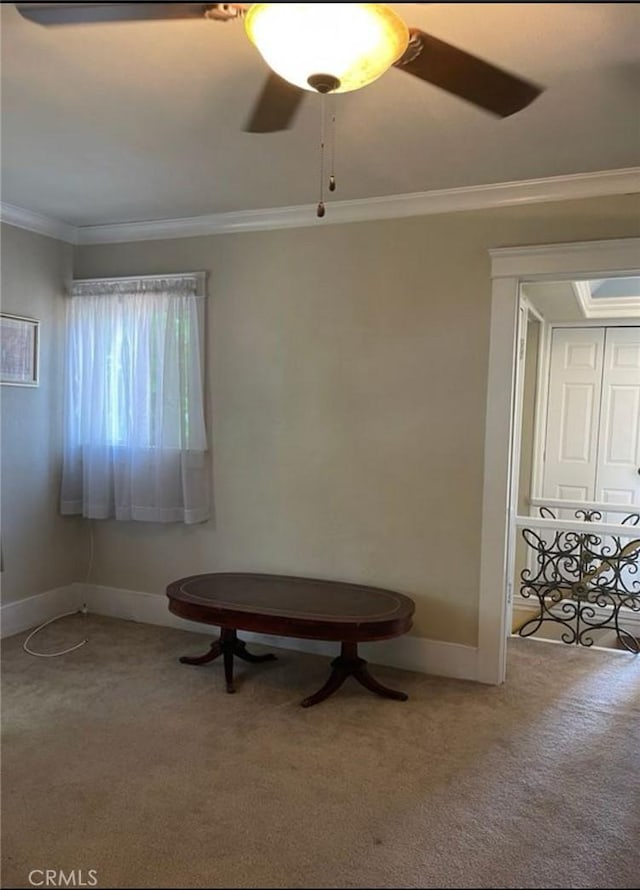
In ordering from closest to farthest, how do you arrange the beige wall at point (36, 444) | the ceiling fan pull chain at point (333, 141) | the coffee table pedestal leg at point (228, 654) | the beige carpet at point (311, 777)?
1. the beige carpet at point (311, 777)
2. the ceiling fan pull chain at point (333, 141)
3. the coffee table pedestal leg at point (228, 654)
4. the beige wall at point (36, 444)

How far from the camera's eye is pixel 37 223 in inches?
147

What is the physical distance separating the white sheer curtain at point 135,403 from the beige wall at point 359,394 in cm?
14

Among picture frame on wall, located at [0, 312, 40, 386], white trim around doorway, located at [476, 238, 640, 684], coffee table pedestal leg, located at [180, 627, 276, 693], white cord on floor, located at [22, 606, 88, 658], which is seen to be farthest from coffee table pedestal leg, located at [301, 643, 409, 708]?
picture frame on wall, located at [0, 312, 40, 386]

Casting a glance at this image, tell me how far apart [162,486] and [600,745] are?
258cm

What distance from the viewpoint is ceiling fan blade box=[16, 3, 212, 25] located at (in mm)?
1423

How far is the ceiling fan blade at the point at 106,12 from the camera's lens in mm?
1423

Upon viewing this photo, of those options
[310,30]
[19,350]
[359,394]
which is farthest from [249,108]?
[19,350]

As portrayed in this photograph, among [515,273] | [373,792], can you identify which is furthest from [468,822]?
[515,273]

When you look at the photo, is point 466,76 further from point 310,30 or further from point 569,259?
point 569,259

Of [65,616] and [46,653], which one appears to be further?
[65,616]

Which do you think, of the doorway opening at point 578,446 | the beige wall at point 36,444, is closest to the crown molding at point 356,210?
the beige wall at point 36,444

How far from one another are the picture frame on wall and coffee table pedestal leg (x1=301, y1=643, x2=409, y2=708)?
2.42m

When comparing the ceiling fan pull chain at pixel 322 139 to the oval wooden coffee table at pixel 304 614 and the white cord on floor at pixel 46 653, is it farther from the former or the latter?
the white cord on floor at pixel 46 653

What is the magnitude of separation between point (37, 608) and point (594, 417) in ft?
13.8
